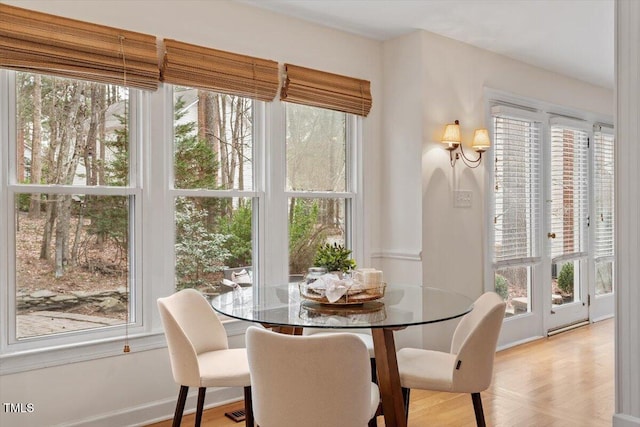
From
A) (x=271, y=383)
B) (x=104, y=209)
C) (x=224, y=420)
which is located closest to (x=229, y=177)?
(x=104, y=209)

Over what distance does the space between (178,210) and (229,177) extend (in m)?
0.41

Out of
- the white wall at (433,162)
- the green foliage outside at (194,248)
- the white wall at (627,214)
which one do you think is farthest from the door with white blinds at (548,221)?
the green foliage outside at (194,248)

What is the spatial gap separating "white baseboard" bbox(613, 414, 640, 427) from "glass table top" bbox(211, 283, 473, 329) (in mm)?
957

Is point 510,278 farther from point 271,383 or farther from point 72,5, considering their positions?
point 72,5

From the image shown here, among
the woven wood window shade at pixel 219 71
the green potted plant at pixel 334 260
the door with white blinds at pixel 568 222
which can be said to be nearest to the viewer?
the green potted plant at pixel 334 260

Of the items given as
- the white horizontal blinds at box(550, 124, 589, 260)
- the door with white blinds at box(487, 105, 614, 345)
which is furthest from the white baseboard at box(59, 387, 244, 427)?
the white horizontal blinds at box(550, 124, 589, 260)

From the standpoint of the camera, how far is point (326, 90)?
3.75m

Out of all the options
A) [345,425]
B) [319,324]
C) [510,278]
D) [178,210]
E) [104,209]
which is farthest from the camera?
[510,278]

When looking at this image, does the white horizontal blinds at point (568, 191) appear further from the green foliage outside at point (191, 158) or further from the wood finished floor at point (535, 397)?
the green foliage outside at point (191, 158)

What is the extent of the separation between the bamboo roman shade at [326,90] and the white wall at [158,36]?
0.31 feet

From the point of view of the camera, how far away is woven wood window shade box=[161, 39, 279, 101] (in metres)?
3.05

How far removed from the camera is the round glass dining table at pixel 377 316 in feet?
6.88

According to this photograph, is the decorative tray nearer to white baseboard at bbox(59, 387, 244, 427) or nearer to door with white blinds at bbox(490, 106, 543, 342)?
white baseboard at bbox(59, 387, 244, 427)

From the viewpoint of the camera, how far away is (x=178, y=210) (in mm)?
3191
